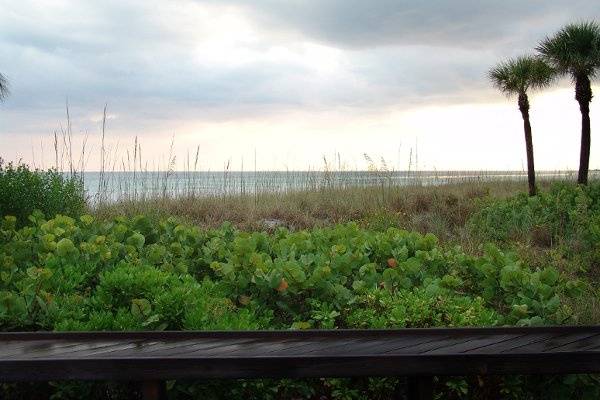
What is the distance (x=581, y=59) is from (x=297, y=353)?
16.0 m

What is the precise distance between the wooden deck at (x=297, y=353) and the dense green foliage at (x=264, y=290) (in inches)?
15.5

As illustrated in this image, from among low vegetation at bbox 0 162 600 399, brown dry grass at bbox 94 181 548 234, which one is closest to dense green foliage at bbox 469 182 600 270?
brown dry grass at bbox 94 181 548 234

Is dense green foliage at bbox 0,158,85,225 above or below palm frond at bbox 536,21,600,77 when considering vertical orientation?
below

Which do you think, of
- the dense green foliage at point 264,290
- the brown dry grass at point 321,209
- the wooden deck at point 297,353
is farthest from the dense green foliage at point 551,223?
the wooden deck at point 297,353

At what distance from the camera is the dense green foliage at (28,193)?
6.46 meters

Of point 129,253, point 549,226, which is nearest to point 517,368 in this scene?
point 129,253

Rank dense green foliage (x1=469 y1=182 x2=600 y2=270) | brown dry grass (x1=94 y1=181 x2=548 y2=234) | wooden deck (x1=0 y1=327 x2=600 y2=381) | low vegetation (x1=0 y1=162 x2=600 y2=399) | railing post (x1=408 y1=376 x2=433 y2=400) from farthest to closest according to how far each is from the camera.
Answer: brown dry grass (x1=94 y1=181 x2=548 y2=234)
dense green foliage (x1=469 y1=182 x2=600 y2=270)
low vegetation (x1=0 y1=162 x2=600 y2=399)
railing post (x1=408 y1=376 x2=433 y2=400)
wooden deck (x1=0 y1=327 x2=600 y2=381)

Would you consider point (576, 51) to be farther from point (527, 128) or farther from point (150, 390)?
point (150, 390)

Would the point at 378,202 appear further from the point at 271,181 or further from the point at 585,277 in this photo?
the point at 585,277

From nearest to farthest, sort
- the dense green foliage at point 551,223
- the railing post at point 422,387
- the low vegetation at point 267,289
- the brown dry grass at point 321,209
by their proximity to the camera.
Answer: the railing post at point 422,387 < the low vegetation at point 267,289 < the dense green foliage at point 551,223 < the brown dry grass at point 321,209

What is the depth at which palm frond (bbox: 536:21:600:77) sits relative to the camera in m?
16.1

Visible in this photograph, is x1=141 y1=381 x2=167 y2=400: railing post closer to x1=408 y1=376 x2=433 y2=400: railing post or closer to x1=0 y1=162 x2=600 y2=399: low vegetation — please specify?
x1=0 y1=162 x2=600 y2=399: low vegetation

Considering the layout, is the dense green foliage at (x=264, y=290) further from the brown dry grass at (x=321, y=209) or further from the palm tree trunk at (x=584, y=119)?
the palm tree trunk at (x=584, y=119)

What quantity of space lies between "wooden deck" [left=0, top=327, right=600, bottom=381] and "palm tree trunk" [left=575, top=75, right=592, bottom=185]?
596 inches
